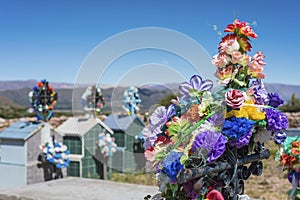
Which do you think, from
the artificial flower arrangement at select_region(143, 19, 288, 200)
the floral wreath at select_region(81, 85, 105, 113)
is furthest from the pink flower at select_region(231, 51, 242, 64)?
the floral wreath at select_region(81, 85, 105, 113)

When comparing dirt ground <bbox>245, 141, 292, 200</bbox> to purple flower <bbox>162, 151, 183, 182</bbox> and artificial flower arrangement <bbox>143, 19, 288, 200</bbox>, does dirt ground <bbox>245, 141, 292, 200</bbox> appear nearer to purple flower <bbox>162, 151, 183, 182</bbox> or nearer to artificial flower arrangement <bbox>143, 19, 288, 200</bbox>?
artificial flower arrangement <bbox>143, 19, 288, 200</bbox>

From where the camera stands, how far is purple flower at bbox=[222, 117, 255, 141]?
1.23 meters

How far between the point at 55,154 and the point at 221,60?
11.9 ft

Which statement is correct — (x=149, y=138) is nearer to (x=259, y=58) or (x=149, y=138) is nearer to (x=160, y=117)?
(x=160, y=117)

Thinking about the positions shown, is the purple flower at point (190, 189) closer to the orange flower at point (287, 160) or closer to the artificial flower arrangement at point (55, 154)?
the orange flower at point (287, 160)

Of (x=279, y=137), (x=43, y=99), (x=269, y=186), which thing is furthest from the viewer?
(x=269, y=186)

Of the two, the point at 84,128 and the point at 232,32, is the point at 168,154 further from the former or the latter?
the point at 84,128

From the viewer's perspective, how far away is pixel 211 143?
1202 mm

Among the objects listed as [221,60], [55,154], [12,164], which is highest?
[221,60]

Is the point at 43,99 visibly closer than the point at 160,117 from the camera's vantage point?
No

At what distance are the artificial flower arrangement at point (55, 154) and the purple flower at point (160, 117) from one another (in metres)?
3.38

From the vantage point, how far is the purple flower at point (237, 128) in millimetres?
1234

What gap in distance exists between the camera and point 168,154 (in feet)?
3.99

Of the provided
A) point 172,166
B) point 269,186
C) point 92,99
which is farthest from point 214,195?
point 92,99
